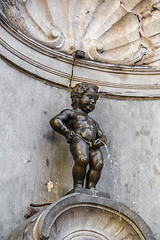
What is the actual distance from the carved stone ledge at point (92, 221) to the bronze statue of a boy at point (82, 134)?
0.33 m

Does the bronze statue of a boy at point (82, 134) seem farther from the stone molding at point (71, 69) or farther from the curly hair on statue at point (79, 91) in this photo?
the stone molding at point (71, 69)

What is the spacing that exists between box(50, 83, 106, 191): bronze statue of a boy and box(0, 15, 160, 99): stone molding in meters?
0.47

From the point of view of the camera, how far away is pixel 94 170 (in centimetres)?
386

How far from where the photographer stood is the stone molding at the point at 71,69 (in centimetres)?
440

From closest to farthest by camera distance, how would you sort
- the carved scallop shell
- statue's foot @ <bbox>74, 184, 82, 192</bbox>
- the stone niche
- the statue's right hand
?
statue's foot @ <bbox>74, 184, 82, 192</bbox>, the stone niche, the statue's right hand, the carved scallop shell

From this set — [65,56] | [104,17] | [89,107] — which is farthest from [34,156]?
[104,17]

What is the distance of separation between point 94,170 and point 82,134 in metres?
0.31

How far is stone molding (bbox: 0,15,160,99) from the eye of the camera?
173 inches

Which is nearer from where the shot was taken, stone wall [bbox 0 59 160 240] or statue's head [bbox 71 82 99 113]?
stone wall [bbox 0 59 160 240]

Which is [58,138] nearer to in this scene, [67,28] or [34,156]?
[34,156]

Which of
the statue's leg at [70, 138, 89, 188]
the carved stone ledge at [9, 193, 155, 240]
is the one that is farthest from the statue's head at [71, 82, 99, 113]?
the carved stone ledge at [9, 193, 155, 240]

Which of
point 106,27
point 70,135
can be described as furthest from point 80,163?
point 106,27

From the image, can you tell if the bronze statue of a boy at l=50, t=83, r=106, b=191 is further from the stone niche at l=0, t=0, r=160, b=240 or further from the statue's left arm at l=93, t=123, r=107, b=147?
the stone niche at l=0, t=0, r=160, b=240

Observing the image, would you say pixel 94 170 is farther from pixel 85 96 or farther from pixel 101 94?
pixel 101 94
